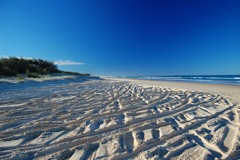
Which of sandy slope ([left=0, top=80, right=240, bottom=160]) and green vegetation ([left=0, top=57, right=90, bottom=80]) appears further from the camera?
green vegetation ([left=0, top=57, right=90, bottom=80])

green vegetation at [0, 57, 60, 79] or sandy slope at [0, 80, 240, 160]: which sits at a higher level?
green vegetation at [0, 57, 60, 79]

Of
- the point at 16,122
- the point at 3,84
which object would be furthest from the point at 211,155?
the point at 3,84

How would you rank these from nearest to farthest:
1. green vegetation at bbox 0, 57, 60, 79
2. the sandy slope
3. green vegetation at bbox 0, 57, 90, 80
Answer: the sandy slope < green vegetation at bbox 0, 57, 90, 80 < green vegetation at bbox 0, 57, 60, 79

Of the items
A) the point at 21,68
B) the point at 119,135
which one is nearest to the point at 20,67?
the point at 21,68

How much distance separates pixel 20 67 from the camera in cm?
1952

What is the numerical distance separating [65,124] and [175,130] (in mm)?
2055

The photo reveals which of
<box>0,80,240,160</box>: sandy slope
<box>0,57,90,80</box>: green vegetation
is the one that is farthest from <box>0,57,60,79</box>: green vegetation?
<box>0,80,240,160</box>: sandy slope

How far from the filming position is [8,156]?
2.05 metres

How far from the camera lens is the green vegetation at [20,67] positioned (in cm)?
1573

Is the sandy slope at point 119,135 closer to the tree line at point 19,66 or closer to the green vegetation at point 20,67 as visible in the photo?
the green vegetation at point 20,67

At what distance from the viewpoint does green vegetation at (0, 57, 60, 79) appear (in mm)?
15728

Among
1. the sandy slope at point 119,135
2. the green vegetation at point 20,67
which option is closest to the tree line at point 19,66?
the green vegetation at point 20,67

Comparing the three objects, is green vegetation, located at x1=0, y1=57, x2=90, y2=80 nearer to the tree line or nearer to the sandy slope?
the tree line

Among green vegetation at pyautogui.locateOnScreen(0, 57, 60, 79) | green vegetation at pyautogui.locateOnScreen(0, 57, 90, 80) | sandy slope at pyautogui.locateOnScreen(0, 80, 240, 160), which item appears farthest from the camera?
green vegetation at pyautogui.locateOnScreen(0, 57, 60, 79)
